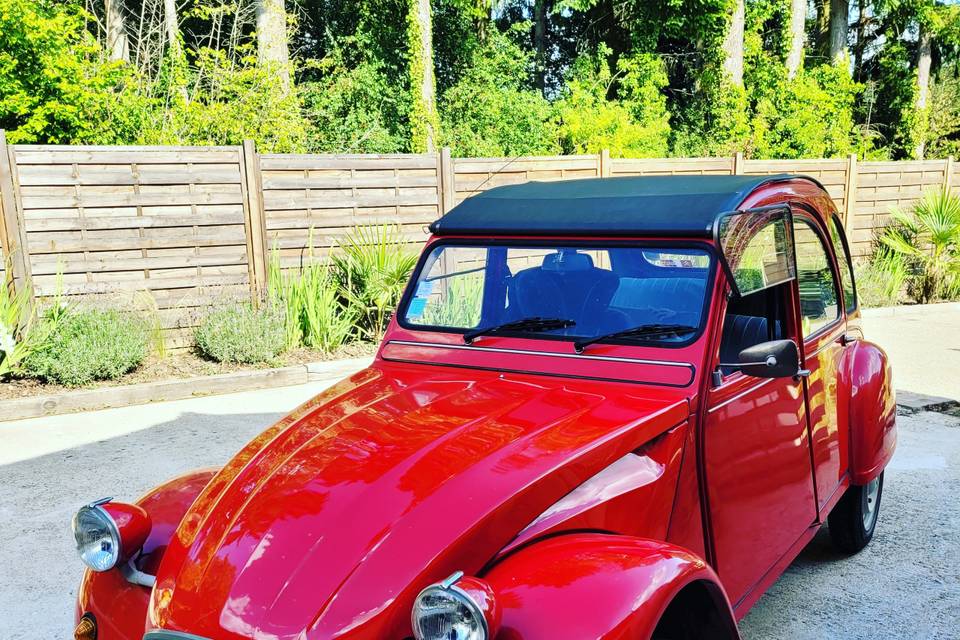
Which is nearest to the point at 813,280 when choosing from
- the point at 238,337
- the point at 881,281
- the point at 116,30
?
the point at 238,337

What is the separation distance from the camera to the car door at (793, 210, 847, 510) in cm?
350

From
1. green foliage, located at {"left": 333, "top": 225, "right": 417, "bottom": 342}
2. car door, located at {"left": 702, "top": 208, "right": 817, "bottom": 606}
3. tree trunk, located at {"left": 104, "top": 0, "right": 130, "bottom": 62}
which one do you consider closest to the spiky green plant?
green foliage, located at {"left": 333, "top": 225, "right": 417, "bottom": 342}

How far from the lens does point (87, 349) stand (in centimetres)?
761

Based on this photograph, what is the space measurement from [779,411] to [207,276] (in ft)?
23.9

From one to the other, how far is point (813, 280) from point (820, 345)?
1.06 ft

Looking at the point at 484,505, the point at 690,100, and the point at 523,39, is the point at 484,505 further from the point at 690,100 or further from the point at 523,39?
the point at 523,39

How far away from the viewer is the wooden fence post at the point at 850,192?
44.0 ft

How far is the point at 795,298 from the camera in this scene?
3406 mm

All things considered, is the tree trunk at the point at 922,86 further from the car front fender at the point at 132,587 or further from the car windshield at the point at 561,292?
the car front fender at the point at 132,587

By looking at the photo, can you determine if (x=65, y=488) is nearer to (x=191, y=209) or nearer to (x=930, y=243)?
(x=191, y=209)

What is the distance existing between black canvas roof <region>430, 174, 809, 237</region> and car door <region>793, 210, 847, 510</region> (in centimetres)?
39

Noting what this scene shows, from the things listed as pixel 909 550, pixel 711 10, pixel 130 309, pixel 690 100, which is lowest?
pixel 909 550

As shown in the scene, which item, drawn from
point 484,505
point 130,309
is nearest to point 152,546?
point 484,505

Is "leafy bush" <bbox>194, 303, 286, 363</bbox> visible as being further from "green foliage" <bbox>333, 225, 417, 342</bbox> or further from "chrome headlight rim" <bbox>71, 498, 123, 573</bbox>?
"chrome headlight rim" <bbox>71, 498, 123, 573</bbox>
